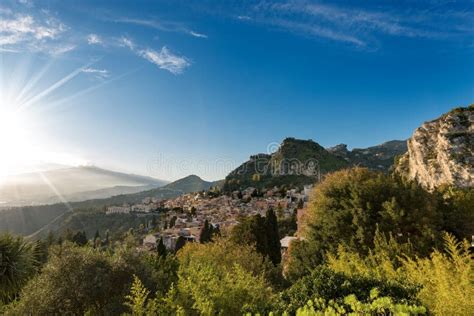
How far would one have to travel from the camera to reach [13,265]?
36.9 feet

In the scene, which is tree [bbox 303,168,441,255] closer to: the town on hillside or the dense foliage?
the dense foliage

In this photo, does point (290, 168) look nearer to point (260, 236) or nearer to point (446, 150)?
point (446, 150)

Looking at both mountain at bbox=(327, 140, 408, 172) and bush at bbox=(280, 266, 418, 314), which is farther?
mountain at bbox=(327, 140, 408, 172)

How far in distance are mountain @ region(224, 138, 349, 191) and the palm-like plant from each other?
3784 inches

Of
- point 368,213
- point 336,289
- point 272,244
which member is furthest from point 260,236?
point 336,289

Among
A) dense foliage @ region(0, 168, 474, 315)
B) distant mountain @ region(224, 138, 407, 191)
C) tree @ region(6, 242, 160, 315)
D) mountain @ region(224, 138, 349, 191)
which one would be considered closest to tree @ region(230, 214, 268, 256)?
dense foliage @ region(0, 168, 474, 315)

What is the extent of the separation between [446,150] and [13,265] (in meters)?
44.6

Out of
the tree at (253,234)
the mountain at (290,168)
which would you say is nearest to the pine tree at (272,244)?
the tree at (253,234)

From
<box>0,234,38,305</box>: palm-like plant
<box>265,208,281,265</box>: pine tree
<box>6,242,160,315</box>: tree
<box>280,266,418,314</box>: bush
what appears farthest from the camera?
<box>265,208,281,265</box>: pine tree

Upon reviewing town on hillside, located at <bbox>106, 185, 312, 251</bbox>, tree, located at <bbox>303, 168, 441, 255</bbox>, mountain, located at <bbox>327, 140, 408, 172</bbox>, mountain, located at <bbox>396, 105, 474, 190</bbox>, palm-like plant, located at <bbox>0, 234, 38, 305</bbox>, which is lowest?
town on hillside, located at <bbox>106, 185, 312, 251</bbox>

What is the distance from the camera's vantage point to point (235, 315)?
20.2 feet

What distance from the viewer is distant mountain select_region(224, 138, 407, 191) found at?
110 metres

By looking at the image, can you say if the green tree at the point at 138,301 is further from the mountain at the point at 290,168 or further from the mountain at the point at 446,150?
the mountain at the point at 290,168

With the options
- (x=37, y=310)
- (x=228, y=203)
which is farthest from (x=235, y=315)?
(x=228, y=203)
